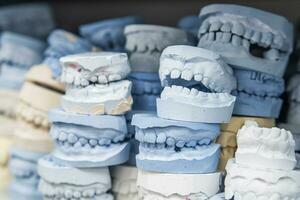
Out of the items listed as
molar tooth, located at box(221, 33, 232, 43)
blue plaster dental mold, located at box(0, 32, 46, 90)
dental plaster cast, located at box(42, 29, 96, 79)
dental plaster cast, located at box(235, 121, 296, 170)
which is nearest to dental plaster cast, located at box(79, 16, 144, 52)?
dental plaster cast, located at box(42, 29, 96, 79)

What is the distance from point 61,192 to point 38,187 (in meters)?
0.09

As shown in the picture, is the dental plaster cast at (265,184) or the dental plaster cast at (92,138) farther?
the dental plaster cast at (92,138)

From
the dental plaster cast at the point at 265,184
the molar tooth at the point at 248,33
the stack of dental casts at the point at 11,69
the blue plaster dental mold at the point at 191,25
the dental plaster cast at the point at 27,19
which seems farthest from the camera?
the dental plaster cast at the point at 27,19

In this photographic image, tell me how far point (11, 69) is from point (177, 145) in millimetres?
472

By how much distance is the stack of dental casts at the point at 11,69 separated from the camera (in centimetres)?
110

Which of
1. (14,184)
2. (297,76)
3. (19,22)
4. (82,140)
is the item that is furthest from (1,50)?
(297,76)

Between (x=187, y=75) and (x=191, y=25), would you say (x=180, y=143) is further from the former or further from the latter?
(x=191, y=25)

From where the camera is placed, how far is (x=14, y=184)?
1009 mm

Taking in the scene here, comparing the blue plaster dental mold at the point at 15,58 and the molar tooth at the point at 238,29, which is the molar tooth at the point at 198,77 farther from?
the blue plaster dental mold at the point at 15,58

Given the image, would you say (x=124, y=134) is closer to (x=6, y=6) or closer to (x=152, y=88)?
(x=152, y=88)

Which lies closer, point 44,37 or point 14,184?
point 14,184

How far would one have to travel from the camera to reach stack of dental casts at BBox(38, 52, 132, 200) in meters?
0.83

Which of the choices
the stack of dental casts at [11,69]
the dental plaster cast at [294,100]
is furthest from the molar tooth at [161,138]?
the stack of dental casts at [11,69]

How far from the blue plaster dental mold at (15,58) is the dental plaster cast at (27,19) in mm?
104
